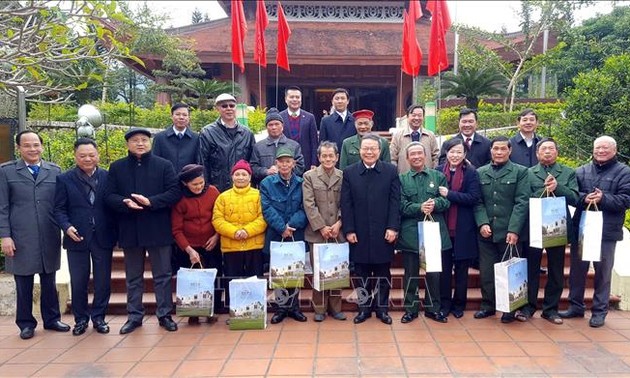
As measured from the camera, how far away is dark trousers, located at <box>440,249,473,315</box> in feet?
15.7

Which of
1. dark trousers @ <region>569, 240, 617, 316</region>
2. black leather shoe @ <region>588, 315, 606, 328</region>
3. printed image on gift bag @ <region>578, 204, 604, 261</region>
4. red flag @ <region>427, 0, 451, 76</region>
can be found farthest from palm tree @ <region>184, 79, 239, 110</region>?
black leather shoe @ <region>588, 315, 606, 328</region>

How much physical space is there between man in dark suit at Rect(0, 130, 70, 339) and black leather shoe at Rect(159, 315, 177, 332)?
108cm

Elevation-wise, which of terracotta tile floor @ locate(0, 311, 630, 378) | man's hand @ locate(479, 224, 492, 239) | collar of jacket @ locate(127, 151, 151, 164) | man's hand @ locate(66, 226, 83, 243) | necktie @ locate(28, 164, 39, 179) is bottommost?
terracotta tile floor @ locate(0, 311, 630, 378)

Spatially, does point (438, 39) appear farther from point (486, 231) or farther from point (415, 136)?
point (486, 231)

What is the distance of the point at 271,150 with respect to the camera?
5.24 m

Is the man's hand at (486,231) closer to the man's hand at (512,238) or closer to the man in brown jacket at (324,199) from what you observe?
the man's hand at (512,238)

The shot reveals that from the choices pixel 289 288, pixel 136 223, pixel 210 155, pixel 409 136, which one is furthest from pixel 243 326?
pixel 409 136

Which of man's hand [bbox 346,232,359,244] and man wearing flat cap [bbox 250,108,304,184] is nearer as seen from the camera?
man's hand [bbox 346,232,359,244]

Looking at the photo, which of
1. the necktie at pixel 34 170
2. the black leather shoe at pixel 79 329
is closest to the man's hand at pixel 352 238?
the black leather shoe at pixel 79 329

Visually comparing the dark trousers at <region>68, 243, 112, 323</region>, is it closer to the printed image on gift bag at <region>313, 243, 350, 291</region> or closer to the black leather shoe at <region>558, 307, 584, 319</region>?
the printed image on gift bag at <region>313, 243, 350, 291</region>

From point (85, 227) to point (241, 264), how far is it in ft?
4.64

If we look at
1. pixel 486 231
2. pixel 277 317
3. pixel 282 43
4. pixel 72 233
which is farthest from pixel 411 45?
pixel 72 233

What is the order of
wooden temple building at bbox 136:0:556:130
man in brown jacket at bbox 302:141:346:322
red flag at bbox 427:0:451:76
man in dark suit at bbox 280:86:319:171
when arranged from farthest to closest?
1. wooden temple building at bbox 136:0:556:130
2. red flag at bbox 427:0:451:76
3. man in dark suit at bbox 280:86:319:171
4. man in brown jacket at bbox 302:141:346:322

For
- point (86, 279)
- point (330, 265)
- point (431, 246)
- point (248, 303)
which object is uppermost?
point (431, 246)
